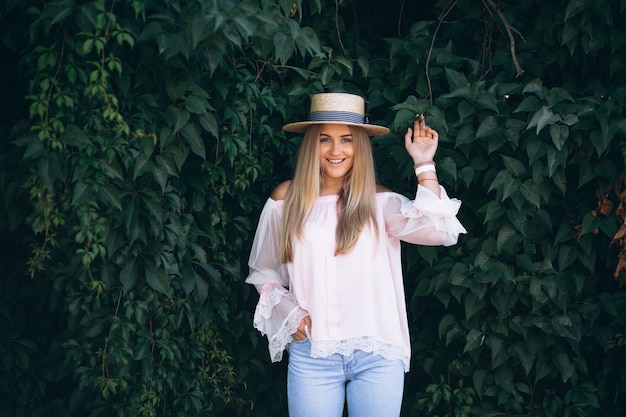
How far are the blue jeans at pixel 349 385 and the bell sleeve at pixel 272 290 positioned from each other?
14cm

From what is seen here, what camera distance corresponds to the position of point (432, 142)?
10.1ft

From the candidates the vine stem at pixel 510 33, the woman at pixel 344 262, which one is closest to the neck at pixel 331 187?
the woman at pixel 344 262

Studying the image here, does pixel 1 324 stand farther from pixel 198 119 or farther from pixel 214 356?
pixel 198 119

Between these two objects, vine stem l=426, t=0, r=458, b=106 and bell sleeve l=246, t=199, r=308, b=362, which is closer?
bell sleeve l=246, t=199, r=308, b=362

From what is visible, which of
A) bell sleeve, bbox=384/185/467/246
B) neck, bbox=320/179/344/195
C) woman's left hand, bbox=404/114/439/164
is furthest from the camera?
neck, bbox=320/179/344/195

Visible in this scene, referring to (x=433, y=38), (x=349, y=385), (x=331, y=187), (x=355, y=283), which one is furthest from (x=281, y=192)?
(x=433, y=38)

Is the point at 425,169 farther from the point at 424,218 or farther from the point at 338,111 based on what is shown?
the point at 338,111

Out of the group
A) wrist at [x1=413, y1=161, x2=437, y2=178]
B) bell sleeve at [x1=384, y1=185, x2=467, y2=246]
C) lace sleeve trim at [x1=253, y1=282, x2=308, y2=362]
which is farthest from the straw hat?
lace sleeve trim at [x1=253, y1=282, x2=308, y2=362]

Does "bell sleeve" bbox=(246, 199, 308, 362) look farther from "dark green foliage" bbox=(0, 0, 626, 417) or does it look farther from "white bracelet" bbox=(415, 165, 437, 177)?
"white bracelet" bbox=(415, 165, 437, 177)

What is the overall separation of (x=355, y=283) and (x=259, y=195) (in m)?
0.79

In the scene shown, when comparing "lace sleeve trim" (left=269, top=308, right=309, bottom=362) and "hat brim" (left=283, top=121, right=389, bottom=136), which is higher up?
"hat brim" (left=283, top=121, right=389, bottom=136)

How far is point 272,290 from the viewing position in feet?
10.2

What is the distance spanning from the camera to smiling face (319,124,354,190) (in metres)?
3.12

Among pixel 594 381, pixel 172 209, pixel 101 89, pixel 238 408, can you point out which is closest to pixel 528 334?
pixel 594 381
